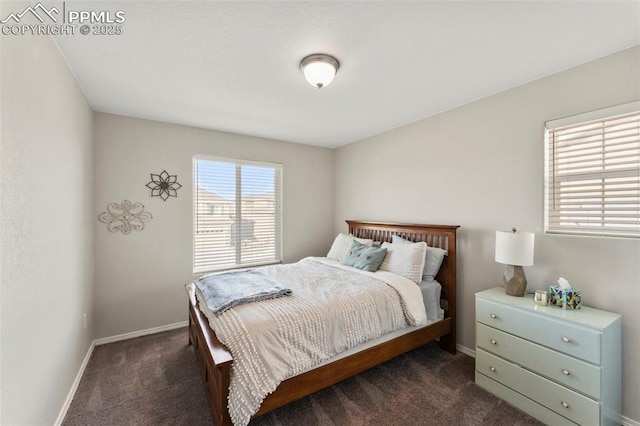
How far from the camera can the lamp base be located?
2188 millimetres

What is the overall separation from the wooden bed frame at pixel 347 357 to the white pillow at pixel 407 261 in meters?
0.31

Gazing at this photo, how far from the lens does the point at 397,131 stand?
3594mm

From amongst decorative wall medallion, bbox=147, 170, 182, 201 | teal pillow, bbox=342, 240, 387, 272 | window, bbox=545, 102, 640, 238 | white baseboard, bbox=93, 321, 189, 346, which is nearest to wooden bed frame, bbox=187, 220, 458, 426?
teal pillow, bbox=342, 240, 387, 272

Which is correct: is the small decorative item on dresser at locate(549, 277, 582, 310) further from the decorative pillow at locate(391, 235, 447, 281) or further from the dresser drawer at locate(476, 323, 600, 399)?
the decorative pillow at locate(391, 235, 447, 281)

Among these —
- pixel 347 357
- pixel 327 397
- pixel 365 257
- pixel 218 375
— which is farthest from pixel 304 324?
pixel 365 257

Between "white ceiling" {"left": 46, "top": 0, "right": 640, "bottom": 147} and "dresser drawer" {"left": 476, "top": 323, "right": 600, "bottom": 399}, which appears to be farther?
"dresser drawer" {"left": 476, "top": 323, "right": 600, "bottom": 399}

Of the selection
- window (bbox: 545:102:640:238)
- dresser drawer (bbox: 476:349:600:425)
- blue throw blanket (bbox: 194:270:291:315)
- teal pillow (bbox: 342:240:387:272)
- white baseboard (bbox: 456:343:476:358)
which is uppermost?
window (bbox: 545:102:640:238)

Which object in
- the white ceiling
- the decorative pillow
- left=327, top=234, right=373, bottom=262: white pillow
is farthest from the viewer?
left=327, top=234, right=373, bottom=262: white pillow

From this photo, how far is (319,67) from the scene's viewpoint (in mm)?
1918

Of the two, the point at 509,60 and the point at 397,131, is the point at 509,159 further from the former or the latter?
the point at 397,131

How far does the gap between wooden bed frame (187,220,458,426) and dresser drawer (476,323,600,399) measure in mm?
546

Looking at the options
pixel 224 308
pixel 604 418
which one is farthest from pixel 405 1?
pixel 604 418

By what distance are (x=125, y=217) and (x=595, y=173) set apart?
456 cm

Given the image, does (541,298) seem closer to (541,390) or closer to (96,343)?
(541,390)
